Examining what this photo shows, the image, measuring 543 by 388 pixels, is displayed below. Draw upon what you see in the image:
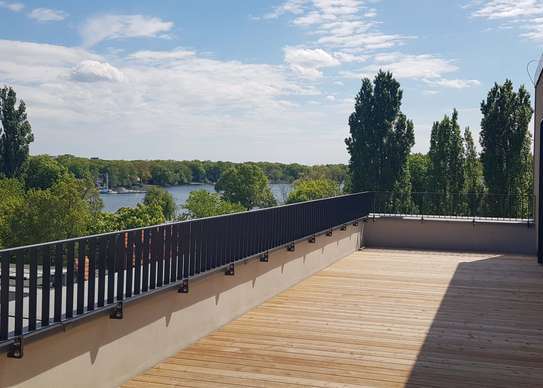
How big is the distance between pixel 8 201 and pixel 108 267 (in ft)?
213

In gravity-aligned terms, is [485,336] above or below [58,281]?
below

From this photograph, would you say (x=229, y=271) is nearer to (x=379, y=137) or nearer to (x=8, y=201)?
(x=379, y=137)

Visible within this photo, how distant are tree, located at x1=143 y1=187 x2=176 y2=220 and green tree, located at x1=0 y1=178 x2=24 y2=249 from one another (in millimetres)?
35345

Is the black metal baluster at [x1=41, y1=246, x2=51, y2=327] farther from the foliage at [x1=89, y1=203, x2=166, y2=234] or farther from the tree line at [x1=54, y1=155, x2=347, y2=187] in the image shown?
the tree line at [x1=54, y1=155, x2=347, y2=187]

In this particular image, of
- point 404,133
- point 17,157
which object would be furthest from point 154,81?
point 404,133

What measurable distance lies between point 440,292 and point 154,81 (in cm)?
9329

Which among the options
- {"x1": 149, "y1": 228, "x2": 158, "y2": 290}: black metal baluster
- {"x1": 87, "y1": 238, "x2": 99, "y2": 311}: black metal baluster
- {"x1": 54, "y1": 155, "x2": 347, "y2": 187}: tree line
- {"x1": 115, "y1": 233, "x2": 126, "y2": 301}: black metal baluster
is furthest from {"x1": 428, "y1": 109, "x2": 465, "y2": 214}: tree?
{"x1": 54, "y1": 155, "x2": 347, "y2": 187}: tree line

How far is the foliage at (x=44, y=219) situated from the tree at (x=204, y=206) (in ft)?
73.3

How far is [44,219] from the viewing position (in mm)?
68125

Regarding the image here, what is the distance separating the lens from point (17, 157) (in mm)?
62500

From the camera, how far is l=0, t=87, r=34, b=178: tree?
205ft

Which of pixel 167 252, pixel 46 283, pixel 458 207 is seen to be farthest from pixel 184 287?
pixel 458 207

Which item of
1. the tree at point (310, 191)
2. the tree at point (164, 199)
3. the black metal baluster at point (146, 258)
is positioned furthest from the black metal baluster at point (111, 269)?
the tree at point (164, 199)

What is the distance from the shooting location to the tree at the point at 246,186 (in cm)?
10325
